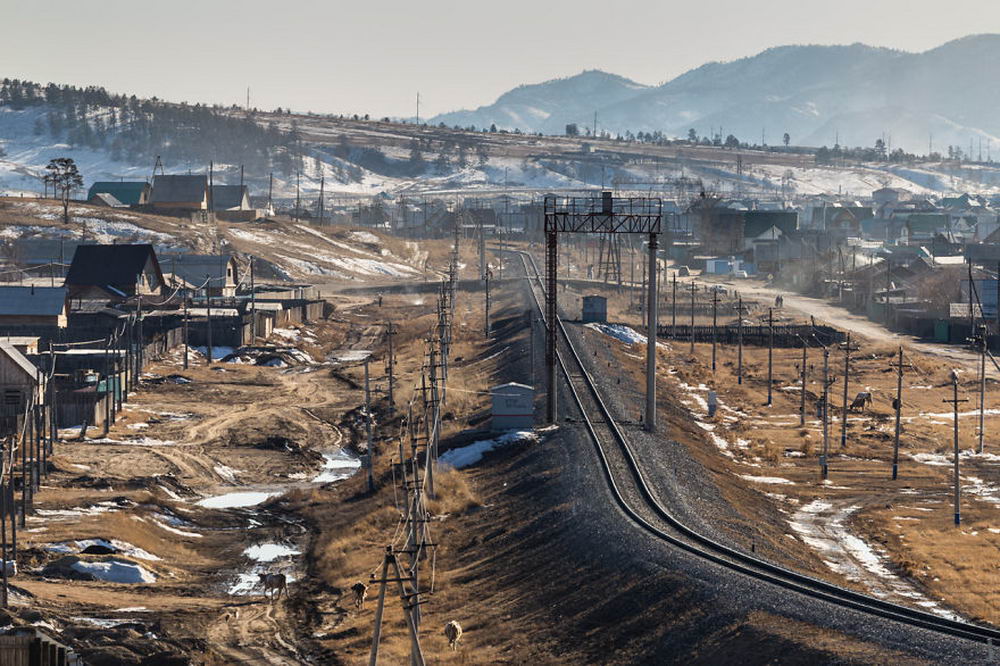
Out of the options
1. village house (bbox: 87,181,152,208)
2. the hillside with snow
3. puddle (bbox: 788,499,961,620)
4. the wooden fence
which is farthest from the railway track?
village house (bbox: 87,181,152,208)

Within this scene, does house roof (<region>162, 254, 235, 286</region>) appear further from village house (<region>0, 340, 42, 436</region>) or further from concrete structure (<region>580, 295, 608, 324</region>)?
village house (<region>0, 340, 42, 436</region>)

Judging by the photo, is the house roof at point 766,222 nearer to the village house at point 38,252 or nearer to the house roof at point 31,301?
the village house at point 38,252

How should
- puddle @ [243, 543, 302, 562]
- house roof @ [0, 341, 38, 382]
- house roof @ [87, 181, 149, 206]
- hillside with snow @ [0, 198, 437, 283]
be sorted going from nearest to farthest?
puddle @ [243, 543, 302, 562]
house roof @ [0, 341, 38, 382]
hillside with snow @ [0, 198, 437, 283]
house roof @ [87, 181, 149, 206]

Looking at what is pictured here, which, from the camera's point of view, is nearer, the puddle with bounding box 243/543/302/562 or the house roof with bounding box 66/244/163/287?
the puddle with bounding box 243/543/302/562

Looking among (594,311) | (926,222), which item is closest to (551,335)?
(594,311)

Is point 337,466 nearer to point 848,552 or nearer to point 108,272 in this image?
point 848,552

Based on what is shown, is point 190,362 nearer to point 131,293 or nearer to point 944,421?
point 131,293

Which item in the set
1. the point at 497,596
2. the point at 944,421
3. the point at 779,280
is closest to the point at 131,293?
the point at 944,421
